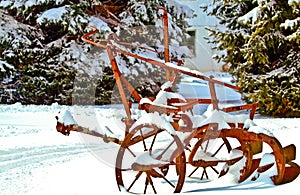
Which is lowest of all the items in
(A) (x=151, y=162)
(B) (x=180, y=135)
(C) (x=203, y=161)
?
(C) (x=203, y=161)

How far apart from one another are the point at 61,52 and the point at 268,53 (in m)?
4.95

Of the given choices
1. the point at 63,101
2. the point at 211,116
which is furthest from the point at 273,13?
the point at 211,116

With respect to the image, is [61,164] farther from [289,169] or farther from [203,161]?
[289,169]

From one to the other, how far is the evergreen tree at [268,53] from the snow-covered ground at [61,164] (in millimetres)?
1803

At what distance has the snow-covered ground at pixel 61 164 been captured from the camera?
3697mm

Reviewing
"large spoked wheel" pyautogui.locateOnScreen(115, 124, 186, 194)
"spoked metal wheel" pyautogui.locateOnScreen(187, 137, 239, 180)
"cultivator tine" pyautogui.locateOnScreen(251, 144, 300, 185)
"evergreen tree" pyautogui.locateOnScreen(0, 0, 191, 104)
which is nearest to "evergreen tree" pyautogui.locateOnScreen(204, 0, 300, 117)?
"evergreen tree" pyautogui.locateOnScreen(0, 0, 191, 104)

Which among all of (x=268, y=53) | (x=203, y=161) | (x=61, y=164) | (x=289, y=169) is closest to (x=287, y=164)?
(x=289, y=169)

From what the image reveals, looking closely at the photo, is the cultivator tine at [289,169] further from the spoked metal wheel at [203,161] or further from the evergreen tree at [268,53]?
the evergreen tree at [268,53]

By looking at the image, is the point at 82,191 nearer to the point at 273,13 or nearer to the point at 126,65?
the point at 273,13

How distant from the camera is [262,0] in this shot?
9102mm

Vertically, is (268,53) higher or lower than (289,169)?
higher

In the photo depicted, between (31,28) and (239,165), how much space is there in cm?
890

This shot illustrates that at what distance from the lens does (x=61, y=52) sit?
37.8 ft

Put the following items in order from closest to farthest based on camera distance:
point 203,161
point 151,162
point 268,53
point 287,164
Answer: point 151,162, point 287,164, point 203,161, point 268,53
